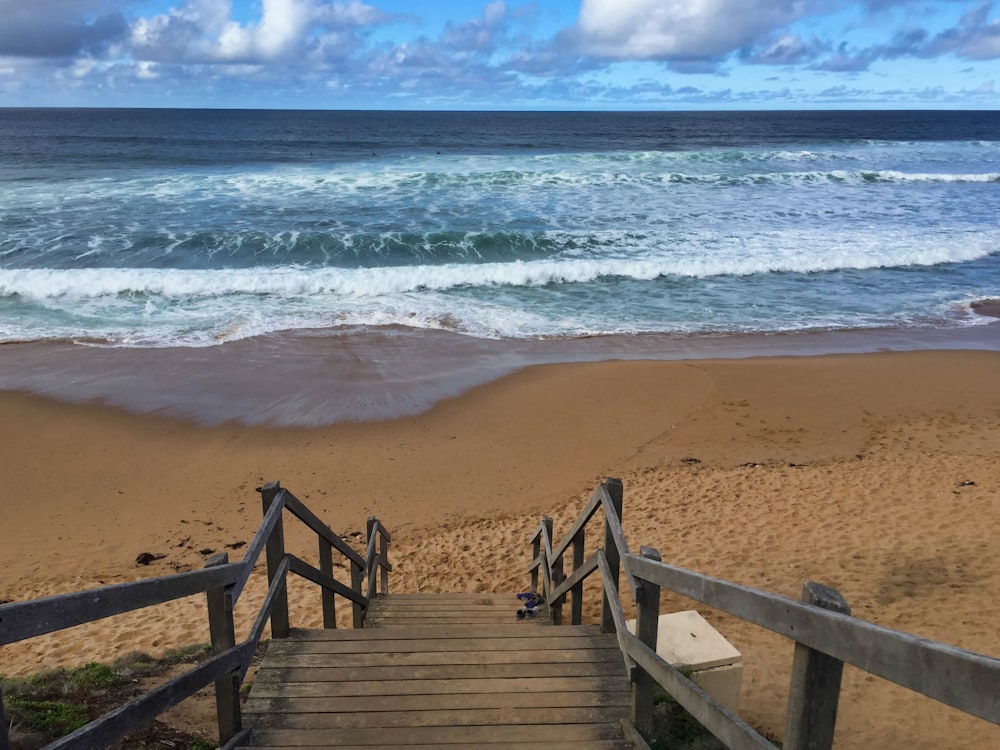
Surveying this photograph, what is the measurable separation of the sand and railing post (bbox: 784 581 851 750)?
3.36m

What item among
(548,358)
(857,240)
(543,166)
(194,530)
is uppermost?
(543,166)

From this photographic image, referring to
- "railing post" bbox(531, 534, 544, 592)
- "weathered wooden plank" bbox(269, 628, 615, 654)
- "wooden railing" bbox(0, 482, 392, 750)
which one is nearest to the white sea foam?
"railing post" bbox(531, 534, 544, 592)

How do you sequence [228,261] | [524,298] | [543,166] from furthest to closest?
[543,166]
[228,261]
[524,298]

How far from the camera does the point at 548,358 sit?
1497 centimetres

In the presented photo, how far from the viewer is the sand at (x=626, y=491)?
6641mm

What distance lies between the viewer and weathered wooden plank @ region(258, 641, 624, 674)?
411 centimetres

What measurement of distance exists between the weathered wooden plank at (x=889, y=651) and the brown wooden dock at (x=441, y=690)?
1.55 metres

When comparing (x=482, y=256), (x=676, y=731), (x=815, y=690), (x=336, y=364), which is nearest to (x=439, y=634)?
(x=676, y=731)

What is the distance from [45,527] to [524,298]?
12997 millimetres

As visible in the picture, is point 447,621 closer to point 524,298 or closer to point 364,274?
point 524,298

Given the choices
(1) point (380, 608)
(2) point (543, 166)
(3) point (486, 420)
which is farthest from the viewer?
(2) point (543, 166)

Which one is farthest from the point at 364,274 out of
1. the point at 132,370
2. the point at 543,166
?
the point at 543,166

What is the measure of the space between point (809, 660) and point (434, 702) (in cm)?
232

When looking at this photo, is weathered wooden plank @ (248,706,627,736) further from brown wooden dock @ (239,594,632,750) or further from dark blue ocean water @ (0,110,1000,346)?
dark blue ocean water @ (0,110,1000,346)
